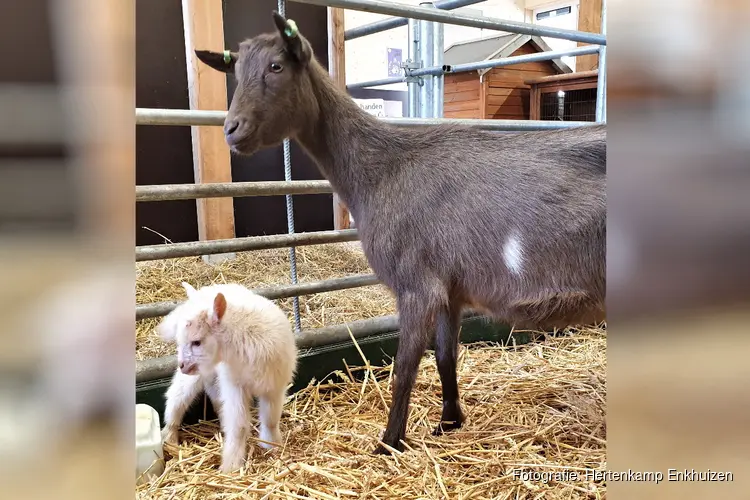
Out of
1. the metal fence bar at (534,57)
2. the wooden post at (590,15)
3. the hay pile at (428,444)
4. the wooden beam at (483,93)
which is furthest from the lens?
the wooden beam at (483,93)

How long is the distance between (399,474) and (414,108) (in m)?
3.07

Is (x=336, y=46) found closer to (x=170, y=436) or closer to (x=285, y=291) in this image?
(x=285, y=291)

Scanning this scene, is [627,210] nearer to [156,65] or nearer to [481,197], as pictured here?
[481,197]

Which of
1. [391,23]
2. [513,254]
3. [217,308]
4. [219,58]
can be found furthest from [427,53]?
[217,308]

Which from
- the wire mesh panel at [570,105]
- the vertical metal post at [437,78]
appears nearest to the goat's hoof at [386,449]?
the vertical metal post at [437,78]

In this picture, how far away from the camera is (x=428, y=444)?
241cm

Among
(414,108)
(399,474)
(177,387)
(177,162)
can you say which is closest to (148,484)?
(177,387)

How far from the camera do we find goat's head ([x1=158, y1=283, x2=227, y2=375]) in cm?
214

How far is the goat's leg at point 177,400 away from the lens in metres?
2.42

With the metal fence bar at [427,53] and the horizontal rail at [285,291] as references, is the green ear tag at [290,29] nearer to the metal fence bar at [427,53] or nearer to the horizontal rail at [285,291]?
the horizontal rail at [285,291]

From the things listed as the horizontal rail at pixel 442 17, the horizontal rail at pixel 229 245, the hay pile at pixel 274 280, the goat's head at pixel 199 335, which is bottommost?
the hay pile at pixel 274 280

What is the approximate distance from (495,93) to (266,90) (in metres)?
7.59

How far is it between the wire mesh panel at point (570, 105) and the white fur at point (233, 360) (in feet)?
23.7

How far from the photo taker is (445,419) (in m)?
2.62
